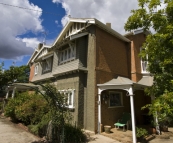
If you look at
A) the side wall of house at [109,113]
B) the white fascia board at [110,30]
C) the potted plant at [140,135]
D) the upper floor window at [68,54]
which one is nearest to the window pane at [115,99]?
the side wall of house at [109,113]

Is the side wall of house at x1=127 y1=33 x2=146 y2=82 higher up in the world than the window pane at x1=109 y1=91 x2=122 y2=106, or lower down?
higher up

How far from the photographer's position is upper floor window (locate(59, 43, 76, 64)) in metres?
12.5

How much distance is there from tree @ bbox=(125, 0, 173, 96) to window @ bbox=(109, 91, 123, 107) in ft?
22.2

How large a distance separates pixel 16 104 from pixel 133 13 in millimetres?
12231

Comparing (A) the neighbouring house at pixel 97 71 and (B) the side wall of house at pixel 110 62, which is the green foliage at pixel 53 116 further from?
(B) the side wall of house at pixel 110 62

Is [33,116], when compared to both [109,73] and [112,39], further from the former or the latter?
[112,39]

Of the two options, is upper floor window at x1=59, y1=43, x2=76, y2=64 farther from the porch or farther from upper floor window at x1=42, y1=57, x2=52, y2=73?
the porch

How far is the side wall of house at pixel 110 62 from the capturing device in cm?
1095

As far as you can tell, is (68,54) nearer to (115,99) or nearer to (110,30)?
(110,30)

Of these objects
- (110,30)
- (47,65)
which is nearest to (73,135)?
(110,30)

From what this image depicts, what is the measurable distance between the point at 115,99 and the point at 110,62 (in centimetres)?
329

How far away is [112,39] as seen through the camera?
13.2m

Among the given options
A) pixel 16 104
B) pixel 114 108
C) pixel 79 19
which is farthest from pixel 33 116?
pixel 79 19

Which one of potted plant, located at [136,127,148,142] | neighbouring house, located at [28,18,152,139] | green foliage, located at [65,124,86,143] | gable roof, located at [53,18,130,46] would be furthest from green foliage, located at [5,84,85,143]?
gable roof, located at [53,18,130,46]
